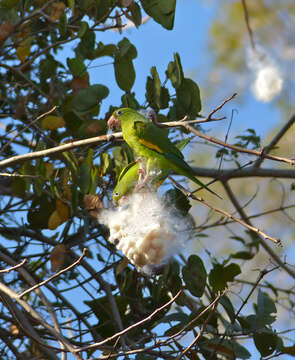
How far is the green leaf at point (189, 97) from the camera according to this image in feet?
5.23

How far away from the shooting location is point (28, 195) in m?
1.96

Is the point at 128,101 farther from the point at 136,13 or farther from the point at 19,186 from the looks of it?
the point at 19,186

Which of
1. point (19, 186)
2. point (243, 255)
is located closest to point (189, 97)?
point (19, 186)

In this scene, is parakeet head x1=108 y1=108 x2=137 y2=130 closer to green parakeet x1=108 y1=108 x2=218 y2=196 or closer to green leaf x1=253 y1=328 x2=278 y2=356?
green parakeet x1=108 y1=108 x2=218 y2=196

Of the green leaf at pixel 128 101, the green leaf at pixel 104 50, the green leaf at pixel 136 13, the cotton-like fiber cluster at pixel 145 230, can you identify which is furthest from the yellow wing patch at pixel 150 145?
the green leaf at pixel 104 50

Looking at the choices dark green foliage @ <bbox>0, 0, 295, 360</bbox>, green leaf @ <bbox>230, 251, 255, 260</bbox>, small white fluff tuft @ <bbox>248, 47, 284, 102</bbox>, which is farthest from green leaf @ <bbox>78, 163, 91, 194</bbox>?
small white fluff tuft @ <bbox>248, 47, 284, 102</bbox>

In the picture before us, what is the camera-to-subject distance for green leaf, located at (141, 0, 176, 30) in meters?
1.48

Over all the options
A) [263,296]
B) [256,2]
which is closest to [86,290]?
[263,296]

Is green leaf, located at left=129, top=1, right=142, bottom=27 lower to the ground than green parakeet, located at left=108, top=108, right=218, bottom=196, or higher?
higher

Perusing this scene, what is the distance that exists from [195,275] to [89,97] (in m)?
0.62

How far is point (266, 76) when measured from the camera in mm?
3309

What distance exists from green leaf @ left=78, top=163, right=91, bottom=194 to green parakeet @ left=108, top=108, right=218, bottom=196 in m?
0.18

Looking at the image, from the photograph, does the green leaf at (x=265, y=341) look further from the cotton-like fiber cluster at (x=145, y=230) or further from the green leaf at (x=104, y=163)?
the green leaf at (x=104, y=163)

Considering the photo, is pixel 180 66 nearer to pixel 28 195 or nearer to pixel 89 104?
pixel 89 104
